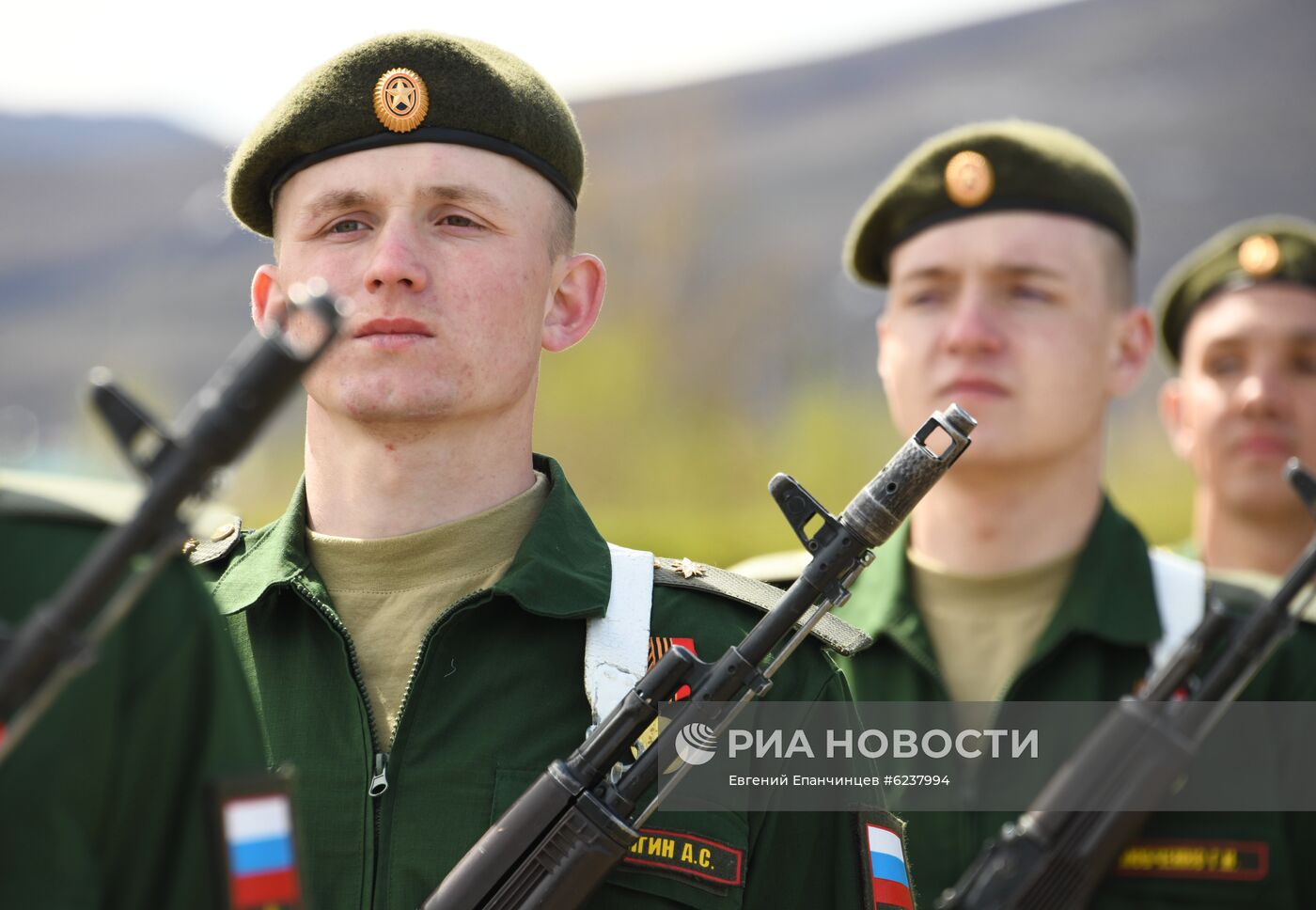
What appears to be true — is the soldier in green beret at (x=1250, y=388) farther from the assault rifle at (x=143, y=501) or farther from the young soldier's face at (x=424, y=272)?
the assault rifle at (x=143, y=501)

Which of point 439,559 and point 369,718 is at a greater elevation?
point 439,559

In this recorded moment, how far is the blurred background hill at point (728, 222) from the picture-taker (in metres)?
33.5

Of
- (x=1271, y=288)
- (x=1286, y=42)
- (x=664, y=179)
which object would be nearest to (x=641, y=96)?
(x=664, y=179)

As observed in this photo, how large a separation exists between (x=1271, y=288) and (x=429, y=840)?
3.95m

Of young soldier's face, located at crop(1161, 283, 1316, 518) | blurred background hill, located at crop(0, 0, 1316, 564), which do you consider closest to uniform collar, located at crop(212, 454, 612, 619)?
young soldier's face, located at crop(1161, 283, 1316, 518)

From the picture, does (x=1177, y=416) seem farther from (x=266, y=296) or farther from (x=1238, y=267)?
(x=266, y=296)

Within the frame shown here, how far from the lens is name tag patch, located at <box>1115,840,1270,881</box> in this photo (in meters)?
3.73

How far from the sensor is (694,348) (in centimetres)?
4488

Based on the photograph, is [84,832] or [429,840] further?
[429,840]

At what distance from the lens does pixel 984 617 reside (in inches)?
175

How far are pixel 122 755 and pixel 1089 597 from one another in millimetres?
2875

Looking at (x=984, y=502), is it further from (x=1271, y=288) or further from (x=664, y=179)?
(x=664, y=179)

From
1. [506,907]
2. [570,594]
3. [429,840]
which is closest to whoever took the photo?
[506,907]

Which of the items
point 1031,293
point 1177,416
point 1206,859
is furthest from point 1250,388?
point 1206,859
